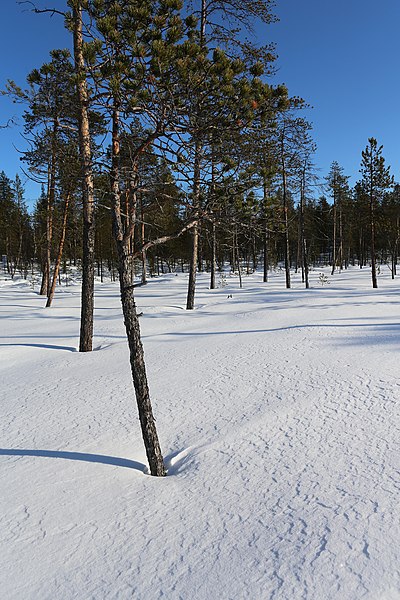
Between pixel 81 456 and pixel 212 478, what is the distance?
57.8 inches

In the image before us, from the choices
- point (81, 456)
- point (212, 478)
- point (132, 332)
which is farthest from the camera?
point (81, 456)

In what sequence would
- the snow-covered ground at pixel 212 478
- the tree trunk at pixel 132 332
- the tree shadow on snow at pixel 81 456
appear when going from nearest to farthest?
the snow-covered ground at pixel 212 478 → the tree trunk at pixel 132 332 → the tree shadow on snow at pixel 81 456

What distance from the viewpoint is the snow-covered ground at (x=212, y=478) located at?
2229 millimetres

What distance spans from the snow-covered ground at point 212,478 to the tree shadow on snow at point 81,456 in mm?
21

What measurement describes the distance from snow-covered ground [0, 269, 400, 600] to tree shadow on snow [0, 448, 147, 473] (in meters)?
0.02

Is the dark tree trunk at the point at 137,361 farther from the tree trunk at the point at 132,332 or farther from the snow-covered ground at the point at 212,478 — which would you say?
the snow-covered ground at the point at 212,478

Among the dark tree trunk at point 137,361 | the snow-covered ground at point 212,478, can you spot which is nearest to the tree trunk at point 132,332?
the dark tree trunk at point 137,361

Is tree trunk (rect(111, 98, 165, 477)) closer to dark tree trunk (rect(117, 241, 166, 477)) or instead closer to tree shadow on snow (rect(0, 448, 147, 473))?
dark tree trunk (rect(117, 241, 166, 477))

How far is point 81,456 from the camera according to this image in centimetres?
374

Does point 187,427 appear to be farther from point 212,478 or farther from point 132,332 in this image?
point 132,332

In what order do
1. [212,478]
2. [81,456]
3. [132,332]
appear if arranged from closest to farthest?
1. [212,478]
2. [132,332]
3. [81,456]

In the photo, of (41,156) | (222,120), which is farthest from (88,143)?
(222,120)

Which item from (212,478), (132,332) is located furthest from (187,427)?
(132,332)

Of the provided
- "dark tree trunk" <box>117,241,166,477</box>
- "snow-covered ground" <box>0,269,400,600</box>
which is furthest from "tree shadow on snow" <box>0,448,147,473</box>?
"dark tree trunk" <box>117,241,166,477</box>
